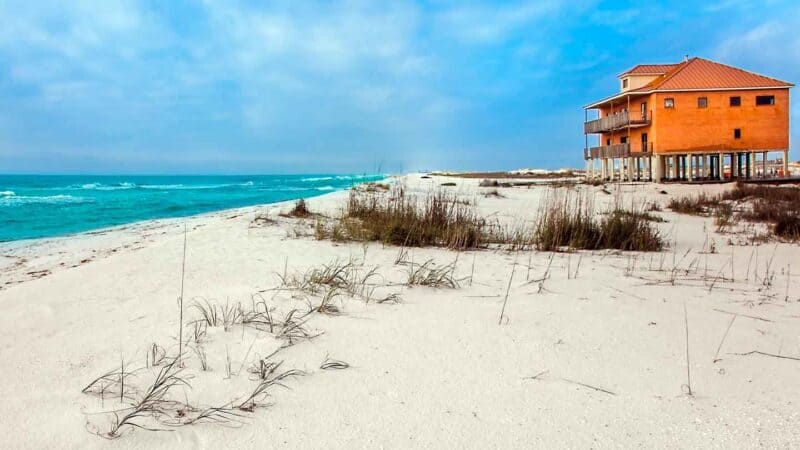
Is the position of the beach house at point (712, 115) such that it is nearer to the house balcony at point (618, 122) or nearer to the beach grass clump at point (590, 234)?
the house balcony at point (618, 122)

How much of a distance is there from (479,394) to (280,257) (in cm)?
319

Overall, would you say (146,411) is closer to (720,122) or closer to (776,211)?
(776,211)

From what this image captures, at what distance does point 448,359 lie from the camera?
2.29 metres

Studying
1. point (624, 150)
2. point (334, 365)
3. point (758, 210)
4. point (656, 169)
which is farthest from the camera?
point (624, 150)

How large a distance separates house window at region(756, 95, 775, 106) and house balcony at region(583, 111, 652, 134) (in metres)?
5.19

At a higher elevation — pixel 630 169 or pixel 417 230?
pixel 630 169

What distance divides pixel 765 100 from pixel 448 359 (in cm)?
2973

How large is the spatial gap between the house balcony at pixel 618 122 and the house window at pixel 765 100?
5.19m

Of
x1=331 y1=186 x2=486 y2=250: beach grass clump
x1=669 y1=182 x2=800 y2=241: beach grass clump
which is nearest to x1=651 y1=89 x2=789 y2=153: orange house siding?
x1=669 y1=182 x2=800 y2=241: beach grass clump

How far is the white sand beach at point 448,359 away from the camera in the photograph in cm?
169

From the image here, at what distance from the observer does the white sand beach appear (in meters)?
1.69

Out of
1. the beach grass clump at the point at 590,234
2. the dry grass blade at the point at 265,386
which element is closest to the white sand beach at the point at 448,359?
the dry grass blade at the point at 265,386

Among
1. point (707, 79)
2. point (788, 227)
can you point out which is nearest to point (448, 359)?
point (788, 227)

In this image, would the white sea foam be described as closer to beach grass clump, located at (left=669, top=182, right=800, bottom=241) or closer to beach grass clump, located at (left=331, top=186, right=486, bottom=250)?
beach grass clump, located at (left=331, top=186, right=486, bottom=250)
